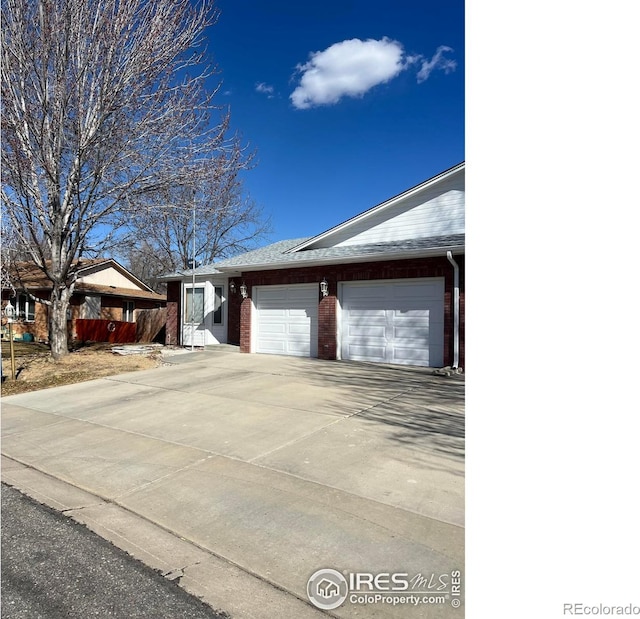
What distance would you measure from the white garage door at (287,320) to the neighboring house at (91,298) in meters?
11.1

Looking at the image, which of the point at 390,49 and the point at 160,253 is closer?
the point at 390,49

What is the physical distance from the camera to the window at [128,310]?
26.9 metres

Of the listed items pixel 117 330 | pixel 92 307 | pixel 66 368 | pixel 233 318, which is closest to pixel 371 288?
pixel 233 318

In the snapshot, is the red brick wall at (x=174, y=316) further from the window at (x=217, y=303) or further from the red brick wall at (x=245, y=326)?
the red brick wall at (x=245, y=326)

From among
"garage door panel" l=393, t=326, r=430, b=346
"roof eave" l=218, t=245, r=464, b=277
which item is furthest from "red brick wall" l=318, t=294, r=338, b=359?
"garage door panel" l=393, t=326, r=430, b=346

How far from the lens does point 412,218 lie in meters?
11.6

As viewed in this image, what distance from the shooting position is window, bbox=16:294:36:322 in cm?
2277

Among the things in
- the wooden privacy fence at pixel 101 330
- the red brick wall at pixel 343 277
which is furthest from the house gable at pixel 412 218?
the wooden privacy fence at pixel 101 330

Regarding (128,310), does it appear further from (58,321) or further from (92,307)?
(58,321)

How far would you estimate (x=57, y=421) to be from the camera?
19.1 ft
